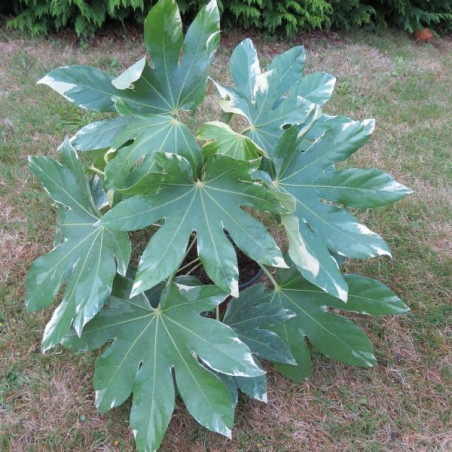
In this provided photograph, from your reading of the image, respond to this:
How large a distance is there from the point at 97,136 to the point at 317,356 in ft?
3.76

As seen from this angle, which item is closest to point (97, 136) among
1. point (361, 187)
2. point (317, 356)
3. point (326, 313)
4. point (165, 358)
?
point (165, 358)

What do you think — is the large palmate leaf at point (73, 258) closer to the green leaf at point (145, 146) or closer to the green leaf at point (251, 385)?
the green leaf at point (145, 146)

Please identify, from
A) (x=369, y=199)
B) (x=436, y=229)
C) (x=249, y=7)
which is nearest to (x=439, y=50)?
(x=249, y=7)

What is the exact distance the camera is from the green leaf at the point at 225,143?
1.17 metres

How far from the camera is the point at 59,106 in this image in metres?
2.80

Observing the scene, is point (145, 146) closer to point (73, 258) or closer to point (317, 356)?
point (73, 258)

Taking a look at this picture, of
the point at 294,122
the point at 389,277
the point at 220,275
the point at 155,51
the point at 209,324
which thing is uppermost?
the point at 155,51

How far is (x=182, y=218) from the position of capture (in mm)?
1127

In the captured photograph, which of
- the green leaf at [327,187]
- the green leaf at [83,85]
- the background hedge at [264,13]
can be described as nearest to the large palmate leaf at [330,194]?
the green leaf at [327,187]

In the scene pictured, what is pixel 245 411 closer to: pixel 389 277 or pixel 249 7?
pixel 389 277

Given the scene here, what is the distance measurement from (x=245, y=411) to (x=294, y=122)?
0.99 metres

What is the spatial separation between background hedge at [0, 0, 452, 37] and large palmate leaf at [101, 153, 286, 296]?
8.80 feet

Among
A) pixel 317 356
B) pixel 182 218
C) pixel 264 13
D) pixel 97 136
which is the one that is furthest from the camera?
pixel 264 13

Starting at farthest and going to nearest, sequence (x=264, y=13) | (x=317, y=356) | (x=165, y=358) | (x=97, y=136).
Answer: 1. (x=264, y=13)
2. (x=317, y=356)
3. (x=97, y=136)
4. (x=165, y=358)
